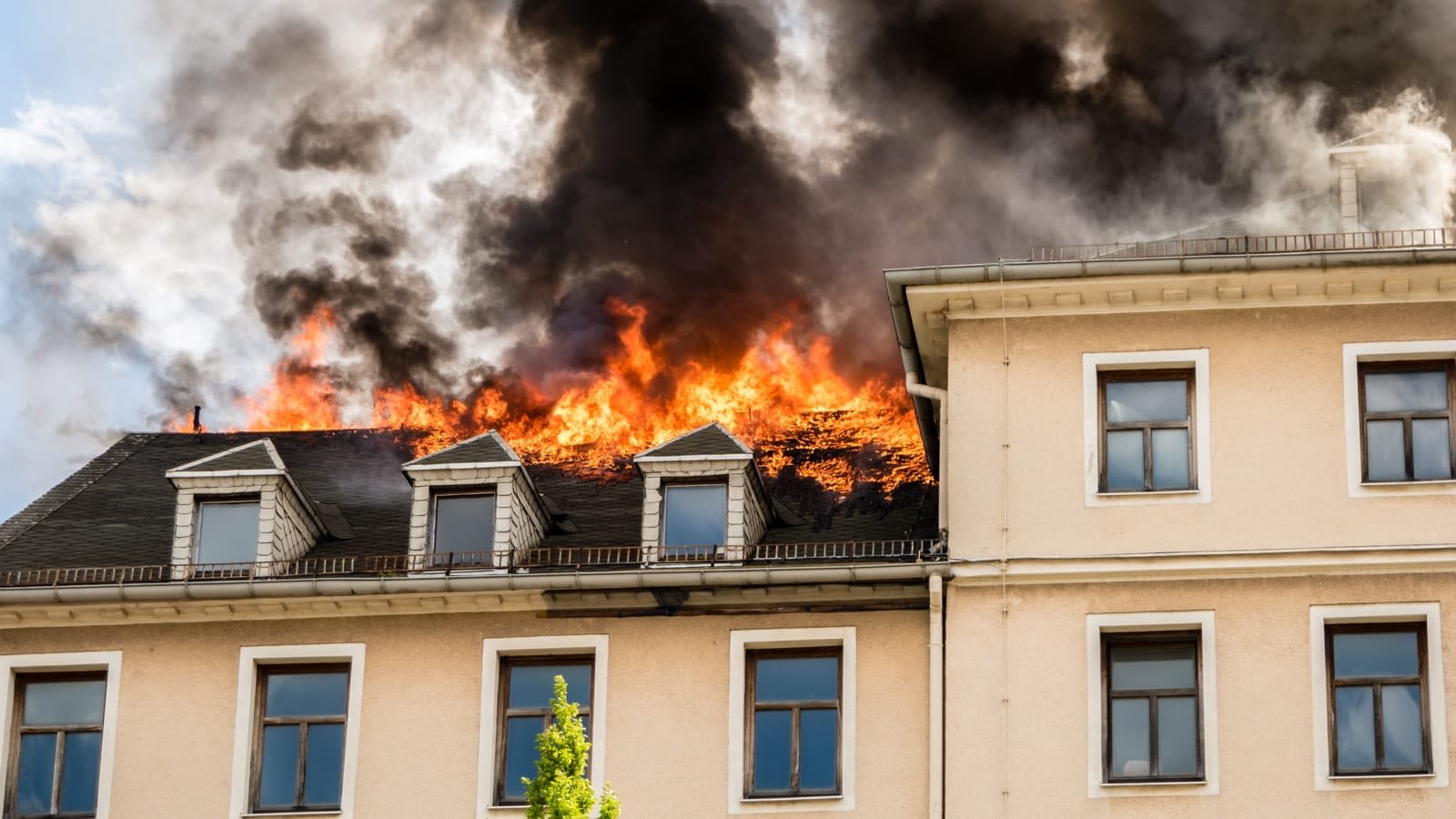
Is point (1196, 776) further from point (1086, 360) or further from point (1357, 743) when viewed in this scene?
point (1086, 360)

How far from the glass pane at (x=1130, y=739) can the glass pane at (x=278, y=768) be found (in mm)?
9656

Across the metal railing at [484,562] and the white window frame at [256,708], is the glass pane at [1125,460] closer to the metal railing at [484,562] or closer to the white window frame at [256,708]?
the metal railing at [484,562]

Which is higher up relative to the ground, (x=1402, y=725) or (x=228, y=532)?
(x=228, y=532)

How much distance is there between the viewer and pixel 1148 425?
2972 cm

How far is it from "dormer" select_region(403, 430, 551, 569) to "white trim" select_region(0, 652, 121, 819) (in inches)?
154

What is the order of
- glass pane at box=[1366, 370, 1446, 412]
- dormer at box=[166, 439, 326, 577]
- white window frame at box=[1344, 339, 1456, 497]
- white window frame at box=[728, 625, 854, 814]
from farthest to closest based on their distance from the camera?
dormer at box=[166, 439, 326, 577], glass pane at box=[1366, 370, 1446, 412], white window frame at box=[1344, 339, 1456, 497], white window frame at box=[728, 625, 854, 814]

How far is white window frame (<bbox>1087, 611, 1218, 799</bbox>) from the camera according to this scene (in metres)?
27.9

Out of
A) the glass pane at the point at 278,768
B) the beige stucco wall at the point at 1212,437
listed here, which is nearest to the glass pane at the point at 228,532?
the glass pane at the point at 278,768

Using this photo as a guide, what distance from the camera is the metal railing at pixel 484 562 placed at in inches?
1206

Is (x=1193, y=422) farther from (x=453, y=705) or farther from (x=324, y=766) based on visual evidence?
(x=324, y=766)

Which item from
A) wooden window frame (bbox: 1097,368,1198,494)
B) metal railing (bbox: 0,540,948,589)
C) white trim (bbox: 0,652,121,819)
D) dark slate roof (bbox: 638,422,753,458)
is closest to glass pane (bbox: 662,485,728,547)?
metal railing (bbox: 0,540,948,589)

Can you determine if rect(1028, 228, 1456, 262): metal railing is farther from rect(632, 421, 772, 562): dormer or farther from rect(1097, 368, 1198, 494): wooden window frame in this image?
rect(632, 421, 772, 562): dormer

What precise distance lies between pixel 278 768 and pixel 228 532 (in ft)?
10.6

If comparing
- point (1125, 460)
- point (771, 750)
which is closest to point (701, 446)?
point (771, 750)
